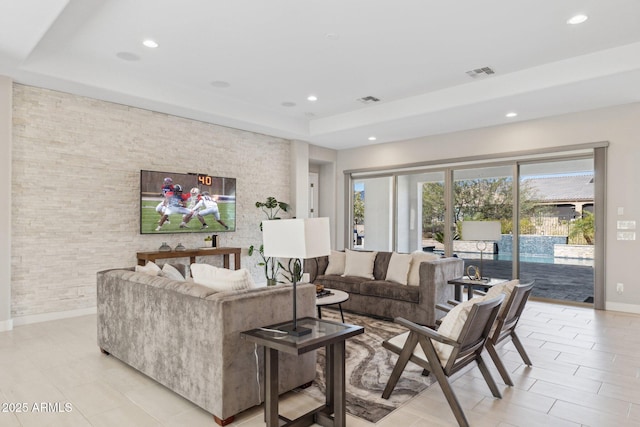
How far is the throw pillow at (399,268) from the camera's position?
4.98 meters

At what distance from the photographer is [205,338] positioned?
7.91ft

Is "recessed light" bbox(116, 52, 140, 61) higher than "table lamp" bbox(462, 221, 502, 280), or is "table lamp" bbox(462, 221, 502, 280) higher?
"recessed light" bbox(116, 52, 140, 61)

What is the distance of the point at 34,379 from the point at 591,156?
7227mm

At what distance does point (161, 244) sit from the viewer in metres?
6.00

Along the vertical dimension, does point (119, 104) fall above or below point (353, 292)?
above

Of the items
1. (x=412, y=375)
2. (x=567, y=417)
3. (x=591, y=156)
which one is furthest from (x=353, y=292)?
(x=591, y=156)

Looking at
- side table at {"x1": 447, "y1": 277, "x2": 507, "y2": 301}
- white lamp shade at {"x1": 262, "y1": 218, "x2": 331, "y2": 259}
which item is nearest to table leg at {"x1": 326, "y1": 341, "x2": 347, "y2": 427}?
white lamp shade at {"x1": 262, "y1": 218, "x2": 331, "y2": 259}

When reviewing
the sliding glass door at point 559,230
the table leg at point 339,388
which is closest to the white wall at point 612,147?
the sliding glass door at point 559,230

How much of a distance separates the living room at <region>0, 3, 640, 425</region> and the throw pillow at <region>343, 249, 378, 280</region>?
2.39 m

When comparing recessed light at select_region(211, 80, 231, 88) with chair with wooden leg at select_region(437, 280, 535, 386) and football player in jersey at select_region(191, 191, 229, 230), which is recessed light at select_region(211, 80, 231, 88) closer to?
football player in jersey at select_region(191, 191, 229, 230)

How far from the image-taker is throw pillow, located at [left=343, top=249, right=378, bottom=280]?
5.48 meters

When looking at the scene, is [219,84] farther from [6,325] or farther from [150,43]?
[6,325]

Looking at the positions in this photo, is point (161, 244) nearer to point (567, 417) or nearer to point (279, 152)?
point (279, 152)

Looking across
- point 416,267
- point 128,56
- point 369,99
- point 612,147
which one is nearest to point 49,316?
point 128,56
